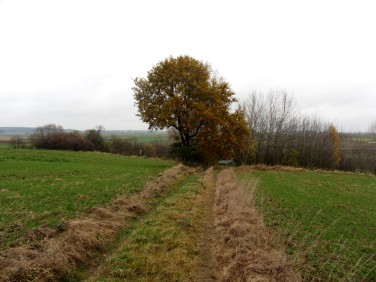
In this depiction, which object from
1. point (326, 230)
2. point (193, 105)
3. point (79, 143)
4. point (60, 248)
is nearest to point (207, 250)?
Answer: point (60, 248)

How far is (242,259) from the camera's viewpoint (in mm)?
6961

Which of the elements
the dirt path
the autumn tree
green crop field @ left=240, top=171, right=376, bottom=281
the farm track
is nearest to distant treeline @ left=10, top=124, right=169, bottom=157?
the autumn tree

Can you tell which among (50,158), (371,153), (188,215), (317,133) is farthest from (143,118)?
(371,153)

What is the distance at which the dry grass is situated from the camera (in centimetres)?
629

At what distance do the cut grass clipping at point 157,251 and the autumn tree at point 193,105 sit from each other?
72.2ft

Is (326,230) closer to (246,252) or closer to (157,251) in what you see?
(246,252)

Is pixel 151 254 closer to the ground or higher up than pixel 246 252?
closer to the ground

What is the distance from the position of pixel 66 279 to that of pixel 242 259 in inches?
165

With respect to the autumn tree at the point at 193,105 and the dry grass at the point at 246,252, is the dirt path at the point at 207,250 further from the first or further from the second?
the autumn tree at the point at 193,105

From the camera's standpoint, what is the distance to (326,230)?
1064cm

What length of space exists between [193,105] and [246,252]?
26.1 meters

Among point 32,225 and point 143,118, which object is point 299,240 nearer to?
point 32,225

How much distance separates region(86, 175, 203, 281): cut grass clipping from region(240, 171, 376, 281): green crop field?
288 cm

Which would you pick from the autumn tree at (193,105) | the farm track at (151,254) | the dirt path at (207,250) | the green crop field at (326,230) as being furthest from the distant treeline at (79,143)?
the farm track at (151,254)
